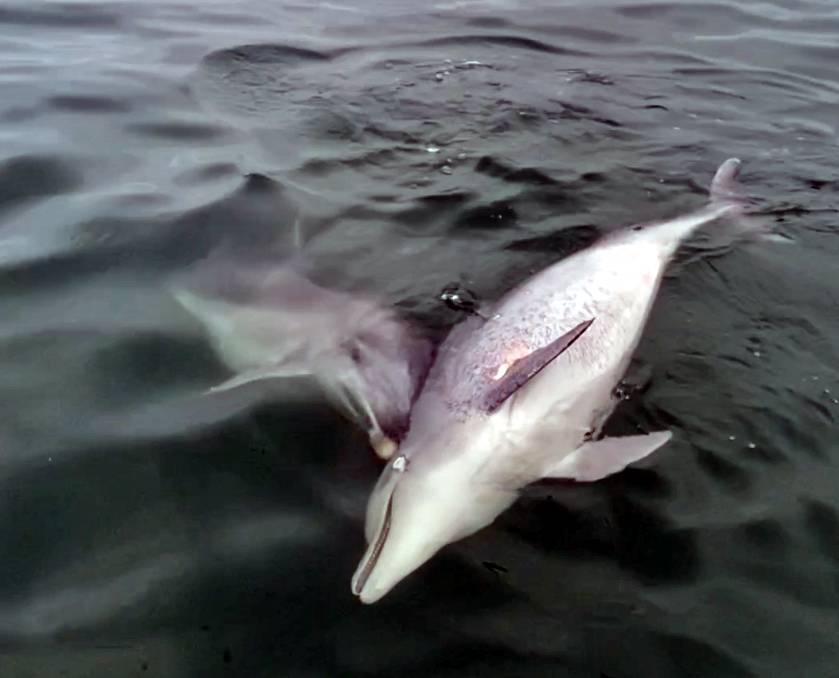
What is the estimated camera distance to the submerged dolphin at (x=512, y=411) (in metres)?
3.71

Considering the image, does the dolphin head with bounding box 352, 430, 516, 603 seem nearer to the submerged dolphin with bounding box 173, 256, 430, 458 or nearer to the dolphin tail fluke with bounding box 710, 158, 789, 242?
Answer: the submerged dolphin with bounding box 173, 256, 430, 458

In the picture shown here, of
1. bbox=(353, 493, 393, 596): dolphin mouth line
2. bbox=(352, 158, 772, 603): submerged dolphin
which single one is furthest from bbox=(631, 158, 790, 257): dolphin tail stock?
A: bbox=(353, 493, 393, 596): dolphin mouth line

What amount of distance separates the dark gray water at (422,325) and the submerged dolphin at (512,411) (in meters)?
0.12

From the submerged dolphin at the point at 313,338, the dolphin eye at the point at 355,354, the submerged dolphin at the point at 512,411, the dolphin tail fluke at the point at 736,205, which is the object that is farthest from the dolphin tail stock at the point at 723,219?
the dolphin eye at the point at 355,354

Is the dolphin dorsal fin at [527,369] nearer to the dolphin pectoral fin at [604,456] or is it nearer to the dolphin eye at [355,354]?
the dolphin pectoral fin at [604,456]

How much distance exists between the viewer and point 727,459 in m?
4.13

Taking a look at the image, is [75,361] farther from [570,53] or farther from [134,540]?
[570,53]

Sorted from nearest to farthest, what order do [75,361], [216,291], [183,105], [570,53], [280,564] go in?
[280,564] → [75,361] → [216,291] → [183,105] → [570,53]

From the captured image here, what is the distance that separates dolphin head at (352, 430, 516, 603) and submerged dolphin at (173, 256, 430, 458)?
1.09 ft

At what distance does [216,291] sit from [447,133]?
2.81m

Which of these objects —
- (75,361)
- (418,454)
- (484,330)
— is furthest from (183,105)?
(418,454)

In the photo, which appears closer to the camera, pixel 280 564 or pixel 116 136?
pixel 280 564

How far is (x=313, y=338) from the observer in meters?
5.16

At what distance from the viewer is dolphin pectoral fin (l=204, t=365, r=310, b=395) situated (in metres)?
4.61
